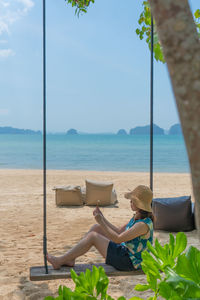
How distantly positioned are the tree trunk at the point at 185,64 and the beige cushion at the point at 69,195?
5276 millimetres

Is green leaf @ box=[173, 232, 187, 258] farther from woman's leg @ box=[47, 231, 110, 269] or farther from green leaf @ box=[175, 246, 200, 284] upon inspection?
woman's leg @ box=[47, 231, 110, 269]

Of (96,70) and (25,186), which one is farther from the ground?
(96,70)

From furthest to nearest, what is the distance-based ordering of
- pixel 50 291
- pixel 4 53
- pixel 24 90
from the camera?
pixel 24 90, pixel 4 53, pixel 50 291

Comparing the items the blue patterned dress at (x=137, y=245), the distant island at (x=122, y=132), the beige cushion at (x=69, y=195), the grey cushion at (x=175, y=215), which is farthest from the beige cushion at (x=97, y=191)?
the distant island at (x=122, y=132)

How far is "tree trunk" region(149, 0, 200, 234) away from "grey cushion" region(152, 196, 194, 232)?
369 centimetres

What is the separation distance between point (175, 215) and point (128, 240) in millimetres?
1745

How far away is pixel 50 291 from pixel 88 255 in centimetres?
97

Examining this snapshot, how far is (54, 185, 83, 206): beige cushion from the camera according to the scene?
5812 millimetres

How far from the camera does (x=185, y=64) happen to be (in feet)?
1.82

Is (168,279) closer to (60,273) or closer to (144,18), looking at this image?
(60,273)

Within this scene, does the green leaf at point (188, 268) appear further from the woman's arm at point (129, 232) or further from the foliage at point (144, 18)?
the foliage at point (144, 18)

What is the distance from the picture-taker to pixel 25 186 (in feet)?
27.9

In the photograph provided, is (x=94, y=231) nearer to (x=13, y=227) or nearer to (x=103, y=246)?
(x=103, y=246)

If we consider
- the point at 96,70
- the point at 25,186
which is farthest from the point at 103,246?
the point at 96,70
